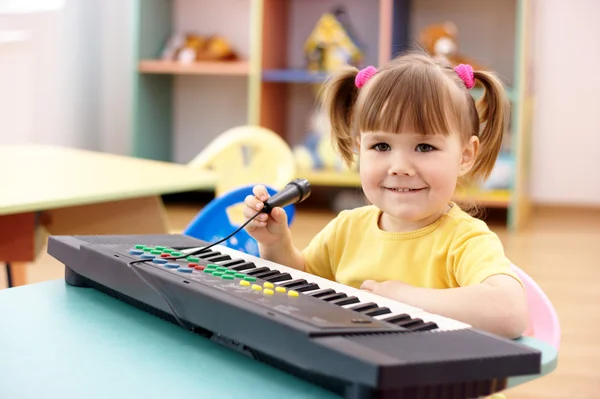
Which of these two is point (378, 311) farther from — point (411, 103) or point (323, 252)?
point (323, 252)

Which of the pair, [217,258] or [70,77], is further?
→ [70,77]

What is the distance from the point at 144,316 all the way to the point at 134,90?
3.49 metres

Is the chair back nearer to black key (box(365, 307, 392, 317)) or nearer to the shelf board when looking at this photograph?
black key (box(365, 307, 392, 317))

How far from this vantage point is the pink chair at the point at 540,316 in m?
1.03

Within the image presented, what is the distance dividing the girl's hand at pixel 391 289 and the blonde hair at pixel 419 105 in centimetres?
18

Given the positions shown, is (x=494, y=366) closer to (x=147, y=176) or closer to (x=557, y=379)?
(x=147, y=176)

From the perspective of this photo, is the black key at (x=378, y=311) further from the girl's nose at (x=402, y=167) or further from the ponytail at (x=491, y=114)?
the ponytail at (x=491, y=114)

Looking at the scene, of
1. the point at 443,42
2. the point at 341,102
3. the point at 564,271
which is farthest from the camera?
the point at 443,42

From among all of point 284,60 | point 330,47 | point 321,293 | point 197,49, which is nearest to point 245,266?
point 321,293

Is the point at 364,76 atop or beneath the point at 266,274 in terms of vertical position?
atop

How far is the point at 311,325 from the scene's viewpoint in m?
0.63

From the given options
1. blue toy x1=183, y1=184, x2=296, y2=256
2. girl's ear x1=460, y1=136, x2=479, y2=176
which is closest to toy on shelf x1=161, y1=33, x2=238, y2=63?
blue toy x1=183, y1=184, x2=296, y2=256

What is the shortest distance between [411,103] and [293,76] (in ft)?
10.1

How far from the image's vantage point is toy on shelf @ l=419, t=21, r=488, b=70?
3.88 m
